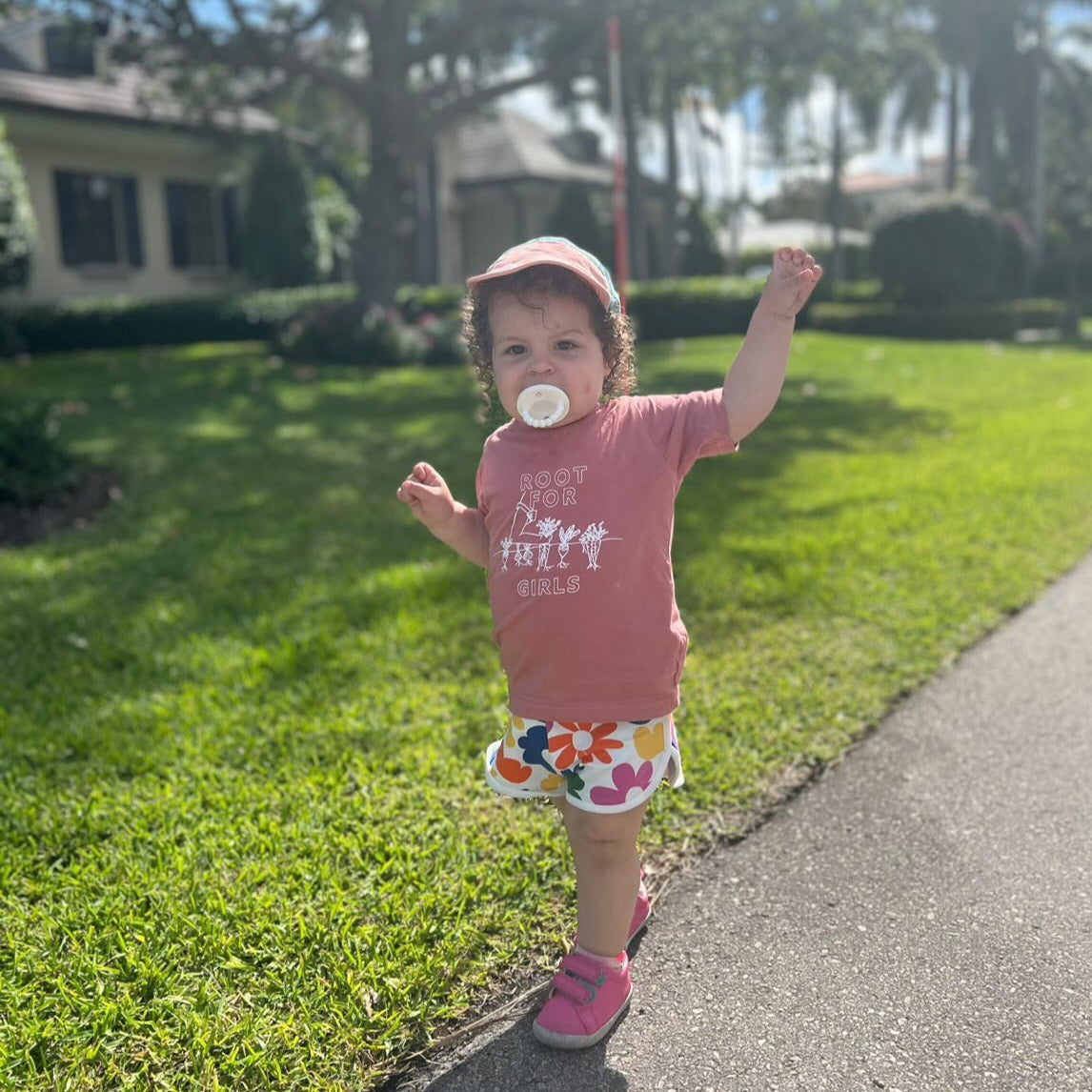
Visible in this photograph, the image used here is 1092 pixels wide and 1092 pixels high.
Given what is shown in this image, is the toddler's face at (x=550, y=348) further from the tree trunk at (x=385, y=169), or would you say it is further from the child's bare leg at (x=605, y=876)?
the tree trunk at (x=385, y=169)

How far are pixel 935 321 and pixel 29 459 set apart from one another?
14.6 m

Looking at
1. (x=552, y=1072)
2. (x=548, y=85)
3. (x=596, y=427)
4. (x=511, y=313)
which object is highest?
(x=548, y=85)

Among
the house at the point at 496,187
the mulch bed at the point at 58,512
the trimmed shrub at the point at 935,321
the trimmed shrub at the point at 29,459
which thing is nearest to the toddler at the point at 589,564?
the mulch bed at the point at 58,512

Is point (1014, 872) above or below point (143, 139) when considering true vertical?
below

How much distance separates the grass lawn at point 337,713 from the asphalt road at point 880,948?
7.3 inches

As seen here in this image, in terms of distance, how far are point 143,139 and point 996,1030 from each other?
1806cm

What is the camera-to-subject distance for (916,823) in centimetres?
267

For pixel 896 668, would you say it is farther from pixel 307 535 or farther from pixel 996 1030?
pixel 307 535

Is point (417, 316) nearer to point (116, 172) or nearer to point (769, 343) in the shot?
point (116, 172)

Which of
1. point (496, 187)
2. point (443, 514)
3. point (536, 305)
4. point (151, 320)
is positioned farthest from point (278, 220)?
point (536, 305)

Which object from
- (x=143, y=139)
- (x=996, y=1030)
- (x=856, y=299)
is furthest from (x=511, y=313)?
(x=856, y=299)

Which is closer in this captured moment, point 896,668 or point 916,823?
point 916,823

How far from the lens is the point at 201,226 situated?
1831cm

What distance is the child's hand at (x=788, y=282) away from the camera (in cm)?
181
